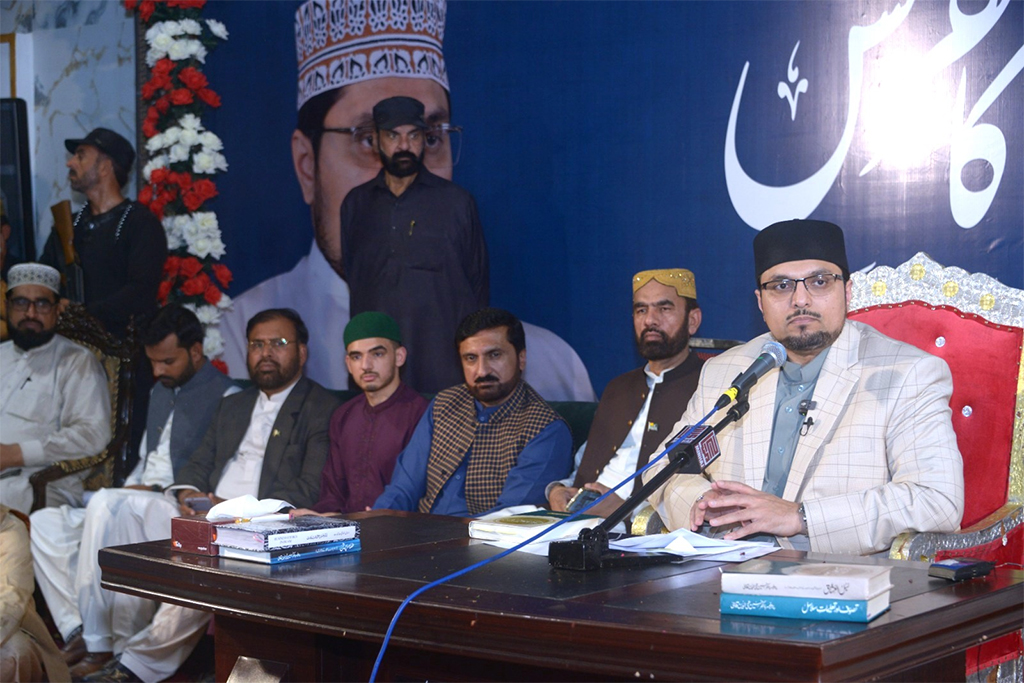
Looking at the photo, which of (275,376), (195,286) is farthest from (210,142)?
(275,376)

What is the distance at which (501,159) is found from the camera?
16.0 ft

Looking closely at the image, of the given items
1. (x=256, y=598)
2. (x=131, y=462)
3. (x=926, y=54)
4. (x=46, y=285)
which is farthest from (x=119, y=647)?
(x=926, y=54)

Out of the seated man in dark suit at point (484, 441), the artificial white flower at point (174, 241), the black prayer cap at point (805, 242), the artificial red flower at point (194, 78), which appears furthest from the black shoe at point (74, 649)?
the black prayer cap at point (805, 242)

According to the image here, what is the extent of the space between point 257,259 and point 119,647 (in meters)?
2.24

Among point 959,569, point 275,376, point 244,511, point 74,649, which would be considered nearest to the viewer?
point 959,569

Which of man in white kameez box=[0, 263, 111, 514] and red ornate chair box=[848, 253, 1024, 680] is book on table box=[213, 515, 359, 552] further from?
man in white kameez box=[0, 263, 111, 514]

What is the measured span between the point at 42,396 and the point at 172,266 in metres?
0.99

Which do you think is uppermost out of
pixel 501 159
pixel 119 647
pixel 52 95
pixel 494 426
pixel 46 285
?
pixel 52 95

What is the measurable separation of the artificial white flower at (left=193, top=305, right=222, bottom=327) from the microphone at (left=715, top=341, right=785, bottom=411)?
415 centimetres

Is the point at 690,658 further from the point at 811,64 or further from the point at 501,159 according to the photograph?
the point at 501,159

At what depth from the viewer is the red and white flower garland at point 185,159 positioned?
19.5 ft

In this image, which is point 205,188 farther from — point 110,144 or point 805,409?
point 805,409

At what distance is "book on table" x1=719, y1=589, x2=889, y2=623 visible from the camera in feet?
5.49

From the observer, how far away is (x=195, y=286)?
593 cm
